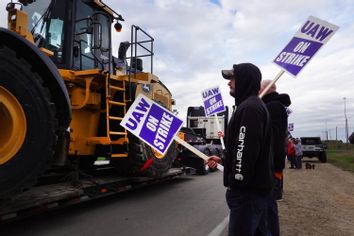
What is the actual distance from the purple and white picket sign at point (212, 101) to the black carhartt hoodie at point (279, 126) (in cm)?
333

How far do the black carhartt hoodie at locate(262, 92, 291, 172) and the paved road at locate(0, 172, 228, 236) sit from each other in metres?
2.02

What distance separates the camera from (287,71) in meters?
5.46

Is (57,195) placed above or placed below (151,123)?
below

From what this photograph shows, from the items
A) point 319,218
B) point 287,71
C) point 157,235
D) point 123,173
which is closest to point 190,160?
point 123,173

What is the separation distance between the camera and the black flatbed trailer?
5.56m

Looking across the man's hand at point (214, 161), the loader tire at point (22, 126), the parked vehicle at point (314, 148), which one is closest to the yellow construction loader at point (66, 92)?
the loader tire at point (22, 126)

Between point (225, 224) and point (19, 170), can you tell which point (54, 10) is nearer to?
point (19, 170)

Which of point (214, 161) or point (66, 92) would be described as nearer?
point (214, 161)

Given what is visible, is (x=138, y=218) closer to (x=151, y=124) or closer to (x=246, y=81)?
(x=151, y=124)

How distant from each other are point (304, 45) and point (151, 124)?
236cm

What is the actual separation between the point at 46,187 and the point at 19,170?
2.18 m

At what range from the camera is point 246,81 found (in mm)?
3500

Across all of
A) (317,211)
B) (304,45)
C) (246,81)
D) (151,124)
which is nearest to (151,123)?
(151,124)

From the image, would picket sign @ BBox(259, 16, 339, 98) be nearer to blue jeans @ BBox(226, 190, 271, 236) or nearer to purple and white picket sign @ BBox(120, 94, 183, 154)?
purple and white picket sign @ BBox(120, 94, 183, 154)
